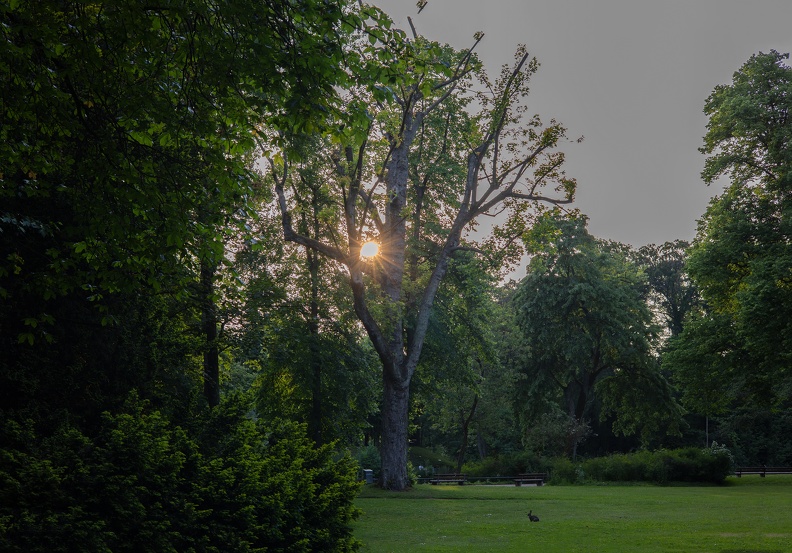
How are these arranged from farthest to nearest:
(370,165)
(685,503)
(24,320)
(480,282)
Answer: (480,282) < (370,165) < (685,503) < (24,320)

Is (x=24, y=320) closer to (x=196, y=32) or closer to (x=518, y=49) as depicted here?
(x=196, y=32)

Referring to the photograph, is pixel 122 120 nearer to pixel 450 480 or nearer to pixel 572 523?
pixel 572 523

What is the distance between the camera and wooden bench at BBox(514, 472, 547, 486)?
38000mm

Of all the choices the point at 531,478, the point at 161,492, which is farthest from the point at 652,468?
the point at 161,492

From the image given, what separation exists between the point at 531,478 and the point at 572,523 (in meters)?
23.4

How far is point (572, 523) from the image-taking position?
1678 centimetres

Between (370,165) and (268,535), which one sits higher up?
(370,165)

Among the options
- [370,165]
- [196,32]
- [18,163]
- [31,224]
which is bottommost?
[31,224]

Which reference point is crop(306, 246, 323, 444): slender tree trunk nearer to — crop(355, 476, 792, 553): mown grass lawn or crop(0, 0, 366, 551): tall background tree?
crop(355, 476, 792, 553): mown grass lawn

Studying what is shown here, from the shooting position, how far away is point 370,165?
2680 cm

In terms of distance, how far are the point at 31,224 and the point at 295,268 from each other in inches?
729

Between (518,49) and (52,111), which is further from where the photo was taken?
(518,49)

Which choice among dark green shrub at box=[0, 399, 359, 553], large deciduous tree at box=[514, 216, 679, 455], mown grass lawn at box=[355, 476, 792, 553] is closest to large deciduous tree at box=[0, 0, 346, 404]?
dark green shrub at box=[0, 399, 359, 553]

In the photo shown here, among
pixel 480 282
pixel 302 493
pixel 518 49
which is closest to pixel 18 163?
pixel 302 493
